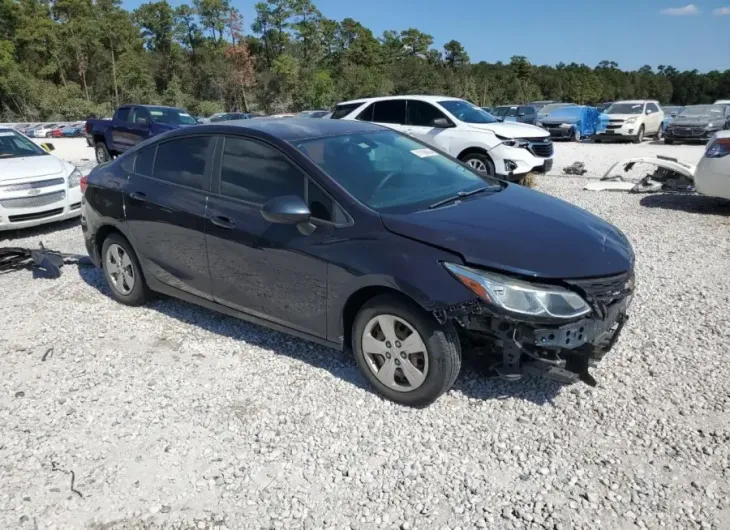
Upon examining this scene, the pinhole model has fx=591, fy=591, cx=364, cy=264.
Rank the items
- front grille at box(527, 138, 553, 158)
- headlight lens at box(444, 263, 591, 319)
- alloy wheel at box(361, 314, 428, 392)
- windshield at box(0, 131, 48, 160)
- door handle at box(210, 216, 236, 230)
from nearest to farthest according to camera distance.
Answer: headlight lens at box(444, 263, 591, 319) → alloy wheel at box(361, 314, 428, 392) → door handle at box(210, 216, 236, 230) → windshield at box(0, 131, 48, 160) → front grille at box(527, 138, 553, 158)

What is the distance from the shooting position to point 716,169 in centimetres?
828

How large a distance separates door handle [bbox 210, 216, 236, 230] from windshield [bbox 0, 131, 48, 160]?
243 inches

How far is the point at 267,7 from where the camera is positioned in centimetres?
6469

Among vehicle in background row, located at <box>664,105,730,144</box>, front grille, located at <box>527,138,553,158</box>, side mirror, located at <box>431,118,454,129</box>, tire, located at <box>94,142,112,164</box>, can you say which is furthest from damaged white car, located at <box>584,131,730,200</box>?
tire, located at <box>94,142,112,164</box>

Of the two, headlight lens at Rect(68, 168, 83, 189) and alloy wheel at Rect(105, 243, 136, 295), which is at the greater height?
headlight lens at Rect(68, 168, 83, 189)

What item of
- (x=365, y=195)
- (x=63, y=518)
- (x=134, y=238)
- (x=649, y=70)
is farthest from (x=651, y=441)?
(x=649, y=70)

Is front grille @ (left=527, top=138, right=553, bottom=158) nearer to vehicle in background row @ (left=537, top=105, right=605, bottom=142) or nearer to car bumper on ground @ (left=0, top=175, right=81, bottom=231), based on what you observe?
car bumper on ground @ (left=0, top=175, right=81, bottom=231)

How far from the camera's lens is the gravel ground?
2.75m

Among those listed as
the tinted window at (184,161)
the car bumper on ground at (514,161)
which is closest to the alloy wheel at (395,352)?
the tinted window at (184,161)

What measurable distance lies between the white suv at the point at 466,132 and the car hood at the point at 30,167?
5.47 metres

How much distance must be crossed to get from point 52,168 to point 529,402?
777 cm

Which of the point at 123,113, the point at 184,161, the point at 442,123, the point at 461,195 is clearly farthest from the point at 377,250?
the point at 123,113

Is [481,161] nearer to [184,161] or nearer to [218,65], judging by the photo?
[184,161]

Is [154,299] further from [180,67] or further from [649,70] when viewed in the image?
[649,70]
